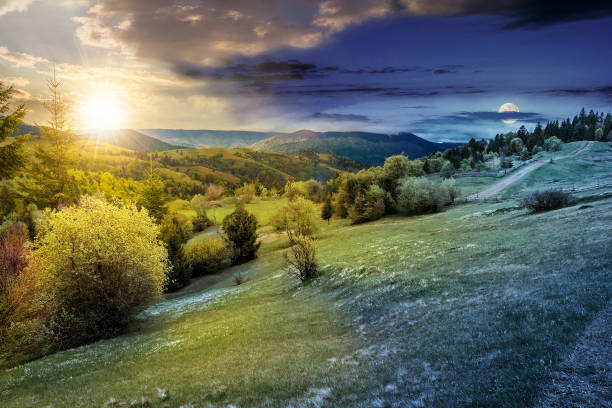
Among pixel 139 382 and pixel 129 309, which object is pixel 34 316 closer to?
pixel 129 309

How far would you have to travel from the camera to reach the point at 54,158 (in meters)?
49.3

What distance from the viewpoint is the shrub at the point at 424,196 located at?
244 feet

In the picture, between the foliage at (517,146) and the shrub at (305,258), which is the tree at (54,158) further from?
the foliage at (517,146)

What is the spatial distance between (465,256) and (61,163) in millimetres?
60443

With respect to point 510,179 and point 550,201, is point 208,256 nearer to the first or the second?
point 550,201

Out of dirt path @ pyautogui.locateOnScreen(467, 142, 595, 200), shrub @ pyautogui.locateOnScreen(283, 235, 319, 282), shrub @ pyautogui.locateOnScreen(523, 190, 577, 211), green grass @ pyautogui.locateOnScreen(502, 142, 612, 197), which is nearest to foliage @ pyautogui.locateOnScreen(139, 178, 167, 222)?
shrub @ pyautogui.locateOnScreen(283, 235, 319, 282)

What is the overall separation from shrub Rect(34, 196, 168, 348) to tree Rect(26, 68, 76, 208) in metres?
26.6

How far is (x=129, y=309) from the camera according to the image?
2925cm

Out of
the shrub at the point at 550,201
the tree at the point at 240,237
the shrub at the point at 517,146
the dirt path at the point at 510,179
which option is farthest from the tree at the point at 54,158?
the shrub at the point at 517,146

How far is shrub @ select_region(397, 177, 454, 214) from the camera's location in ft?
Answer: 244

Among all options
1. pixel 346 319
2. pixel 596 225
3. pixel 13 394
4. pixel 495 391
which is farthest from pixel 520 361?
pixel 13 394

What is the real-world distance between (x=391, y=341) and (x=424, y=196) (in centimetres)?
6613

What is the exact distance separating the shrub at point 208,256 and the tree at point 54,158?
2602 cm

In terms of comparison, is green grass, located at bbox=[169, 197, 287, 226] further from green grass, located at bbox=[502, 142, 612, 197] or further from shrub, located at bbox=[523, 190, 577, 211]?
green grass, located at bbox=[502, 142, 612, 197]
